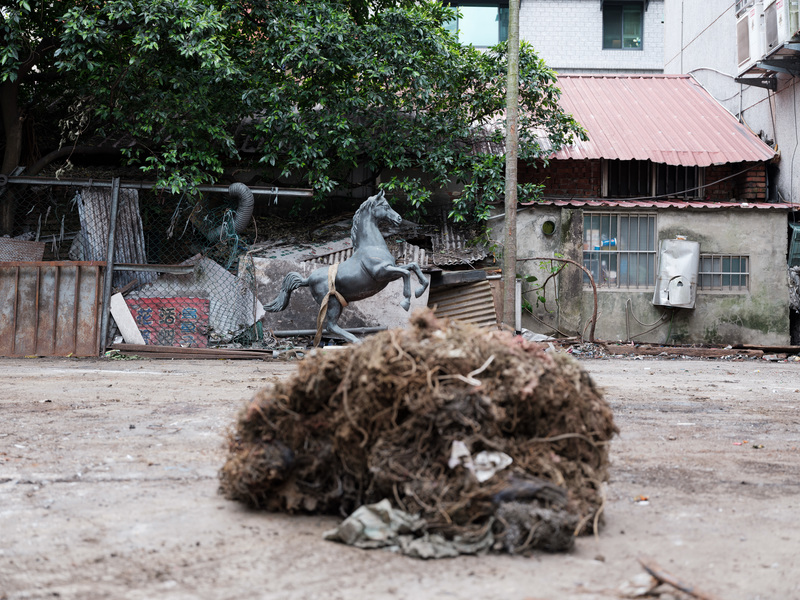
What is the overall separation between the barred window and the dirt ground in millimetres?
8515

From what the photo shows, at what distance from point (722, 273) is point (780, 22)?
4.74 m

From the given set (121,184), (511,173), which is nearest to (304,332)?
(121,184)

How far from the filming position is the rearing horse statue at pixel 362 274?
10266 millimetres

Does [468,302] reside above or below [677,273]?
below

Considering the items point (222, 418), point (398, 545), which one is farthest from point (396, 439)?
point (222, 418)

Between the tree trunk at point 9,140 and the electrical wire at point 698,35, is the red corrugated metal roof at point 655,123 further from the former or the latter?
the tree trunk at point 9,140

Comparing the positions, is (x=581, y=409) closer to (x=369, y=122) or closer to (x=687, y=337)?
(x=369, y=122)

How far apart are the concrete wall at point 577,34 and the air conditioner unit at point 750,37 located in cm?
792

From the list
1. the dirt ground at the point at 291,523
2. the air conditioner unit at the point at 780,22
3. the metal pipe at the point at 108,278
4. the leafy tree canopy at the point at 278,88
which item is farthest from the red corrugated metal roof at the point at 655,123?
the dirt ground at the point at 291,523

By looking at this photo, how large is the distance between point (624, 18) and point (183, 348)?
18.7 meters

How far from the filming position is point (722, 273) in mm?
14117

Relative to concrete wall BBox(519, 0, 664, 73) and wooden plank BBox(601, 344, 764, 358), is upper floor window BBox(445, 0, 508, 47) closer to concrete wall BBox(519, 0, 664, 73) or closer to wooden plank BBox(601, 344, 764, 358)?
concrete wall BBox(519, 0, 664, 73)

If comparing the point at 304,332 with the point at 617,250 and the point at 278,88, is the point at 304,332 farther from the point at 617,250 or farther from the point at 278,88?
the point at 617,250

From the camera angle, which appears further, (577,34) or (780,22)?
(577,34)
